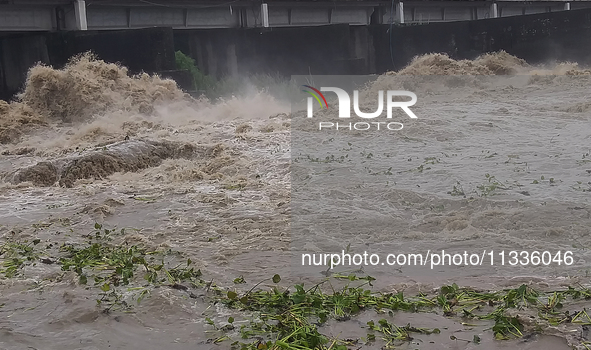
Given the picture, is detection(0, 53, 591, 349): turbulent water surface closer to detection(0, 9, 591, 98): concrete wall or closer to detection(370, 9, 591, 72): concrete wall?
detection(0, 9, 591, 98): concrete wall

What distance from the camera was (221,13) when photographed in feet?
69.9

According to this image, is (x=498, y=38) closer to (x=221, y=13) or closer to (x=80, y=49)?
(x=221, y=13)

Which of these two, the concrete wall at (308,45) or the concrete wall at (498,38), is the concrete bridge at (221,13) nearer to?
the concrete wall at (308,45)

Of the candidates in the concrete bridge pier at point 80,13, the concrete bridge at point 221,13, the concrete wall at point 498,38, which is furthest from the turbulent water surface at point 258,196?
the concrete wall at point 498,38

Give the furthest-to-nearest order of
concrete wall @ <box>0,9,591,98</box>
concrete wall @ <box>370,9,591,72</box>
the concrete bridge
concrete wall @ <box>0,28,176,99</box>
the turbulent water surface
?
concrete wall @ <box>370,9,591,72</box>, concrete wall @ <box>0,9,591,98</box>, the concrete bridge, concrete wall @ <box>0,28,176,99</box>, the turbulent water surface

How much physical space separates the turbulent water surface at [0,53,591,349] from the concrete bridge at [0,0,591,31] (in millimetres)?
2360

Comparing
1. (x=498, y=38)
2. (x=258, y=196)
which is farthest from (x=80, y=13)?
(x=498, y=38)

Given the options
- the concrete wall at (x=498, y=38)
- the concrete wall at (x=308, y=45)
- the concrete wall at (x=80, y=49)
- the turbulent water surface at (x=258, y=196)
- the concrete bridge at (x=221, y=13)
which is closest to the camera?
the turbulent water surface at (x=258, y=196)

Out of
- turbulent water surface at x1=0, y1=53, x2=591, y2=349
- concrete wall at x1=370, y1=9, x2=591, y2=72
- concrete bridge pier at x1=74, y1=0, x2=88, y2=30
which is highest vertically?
concrete bridge pier at x1=74, y1=0, x2=88, y2=30

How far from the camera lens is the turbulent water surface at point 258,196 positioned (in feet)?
14.6

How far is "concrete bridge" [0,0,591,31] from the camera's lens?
59.2 feet

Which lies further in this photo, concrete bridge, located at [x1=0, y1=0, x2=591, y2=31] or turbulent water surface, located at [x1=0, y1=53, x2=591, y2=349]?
concrete bridge, located at [x1=0, y1=0, x2=591, y2=31]

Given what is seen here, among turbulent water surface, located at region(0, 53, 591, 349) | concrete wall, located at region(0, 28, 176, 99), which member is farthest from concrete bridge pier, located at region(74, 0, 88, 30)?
turbulent water surface, located at region(0, 53, 591, 349)

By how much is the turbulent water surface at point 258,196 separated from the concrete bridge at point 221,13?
2.36 meters
